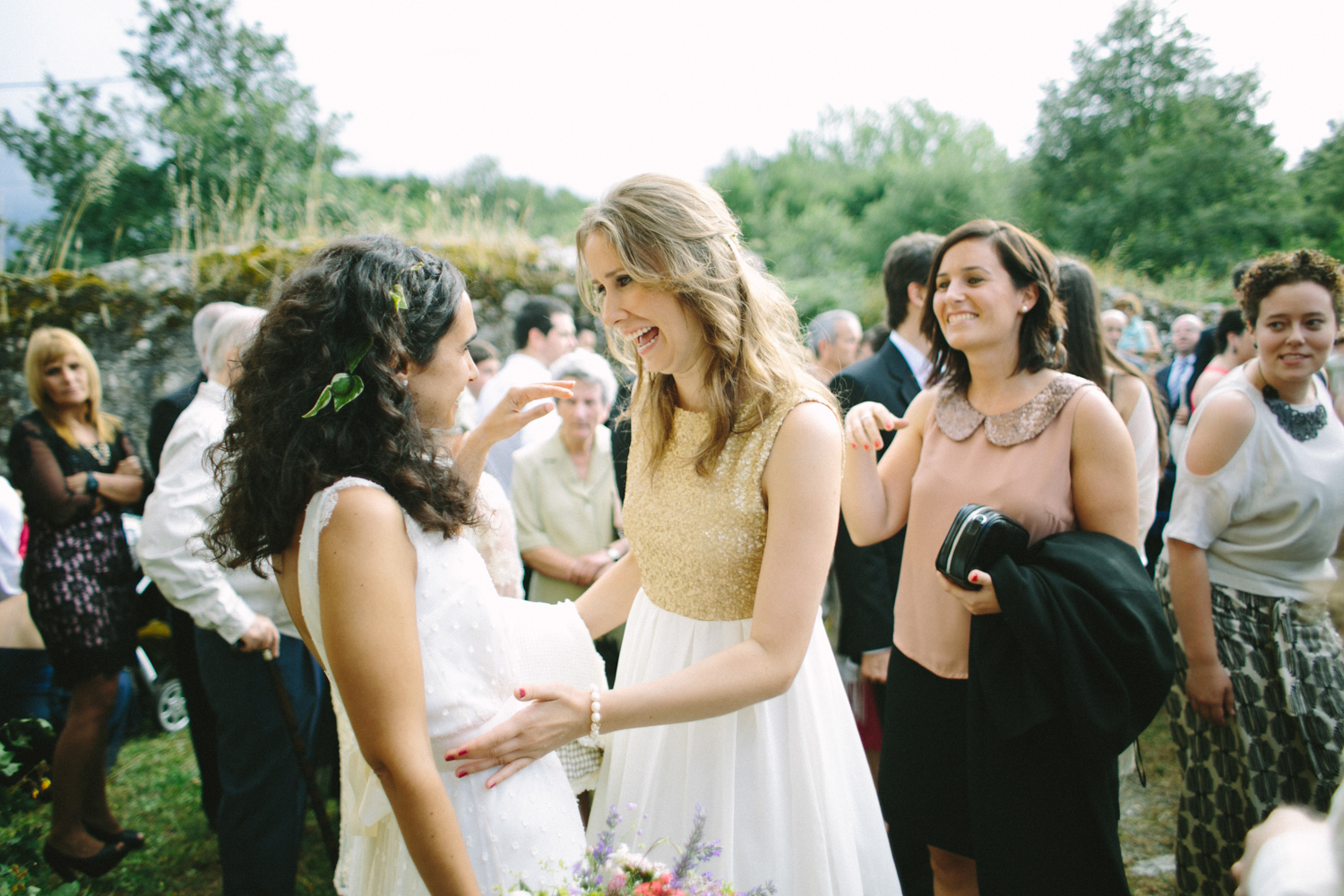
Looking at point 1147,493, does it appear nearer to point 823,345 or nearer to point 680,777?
point 680,777

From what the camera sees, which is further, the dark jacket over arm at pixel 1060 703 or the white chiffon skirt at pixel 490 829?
the dark jacket over arm at pixel 1060 703

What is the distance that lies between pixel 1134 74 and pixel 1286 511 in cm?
3390

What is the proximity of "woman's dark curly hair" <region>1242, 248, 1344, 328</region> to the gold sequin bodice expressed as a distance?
6.62 ft

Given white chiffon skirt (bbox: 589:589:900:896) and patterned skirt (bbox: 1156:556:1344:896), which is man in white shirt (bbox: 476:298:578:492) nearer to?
white chiffon skirt (bbox: 589:589:900:896)

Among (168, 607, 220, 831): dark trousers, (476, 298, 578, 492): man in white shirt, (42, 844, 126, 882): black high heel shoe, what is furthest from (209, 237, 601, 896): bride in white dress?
(476, 298, 578, 492): man in white shirt

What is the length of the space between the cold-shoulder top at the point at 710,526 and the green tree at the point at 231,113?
8.24 metres

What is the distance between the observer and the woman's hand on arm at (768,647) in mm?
1323

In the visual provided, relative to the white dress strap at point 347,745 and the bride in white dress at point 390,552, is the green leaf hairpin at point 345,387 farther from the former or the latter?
the white dress strap at point 347,745

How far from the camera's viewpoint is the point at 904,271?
3.32m

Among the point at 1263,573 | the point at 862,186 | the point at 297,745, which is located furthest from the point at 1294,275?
the point at 862,186

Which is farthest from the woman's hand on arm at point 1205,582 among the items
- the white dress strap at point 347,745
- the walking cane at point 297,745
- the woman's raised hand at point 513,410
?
the walking cane at point 297,745

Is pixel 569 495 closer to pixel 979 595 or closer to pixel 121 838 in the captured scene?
pixel 979 595

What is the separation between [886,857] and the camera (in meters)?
1.68

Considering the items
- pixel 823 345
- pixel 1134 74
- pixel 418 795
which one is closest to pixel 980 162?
pixel 1134 74
